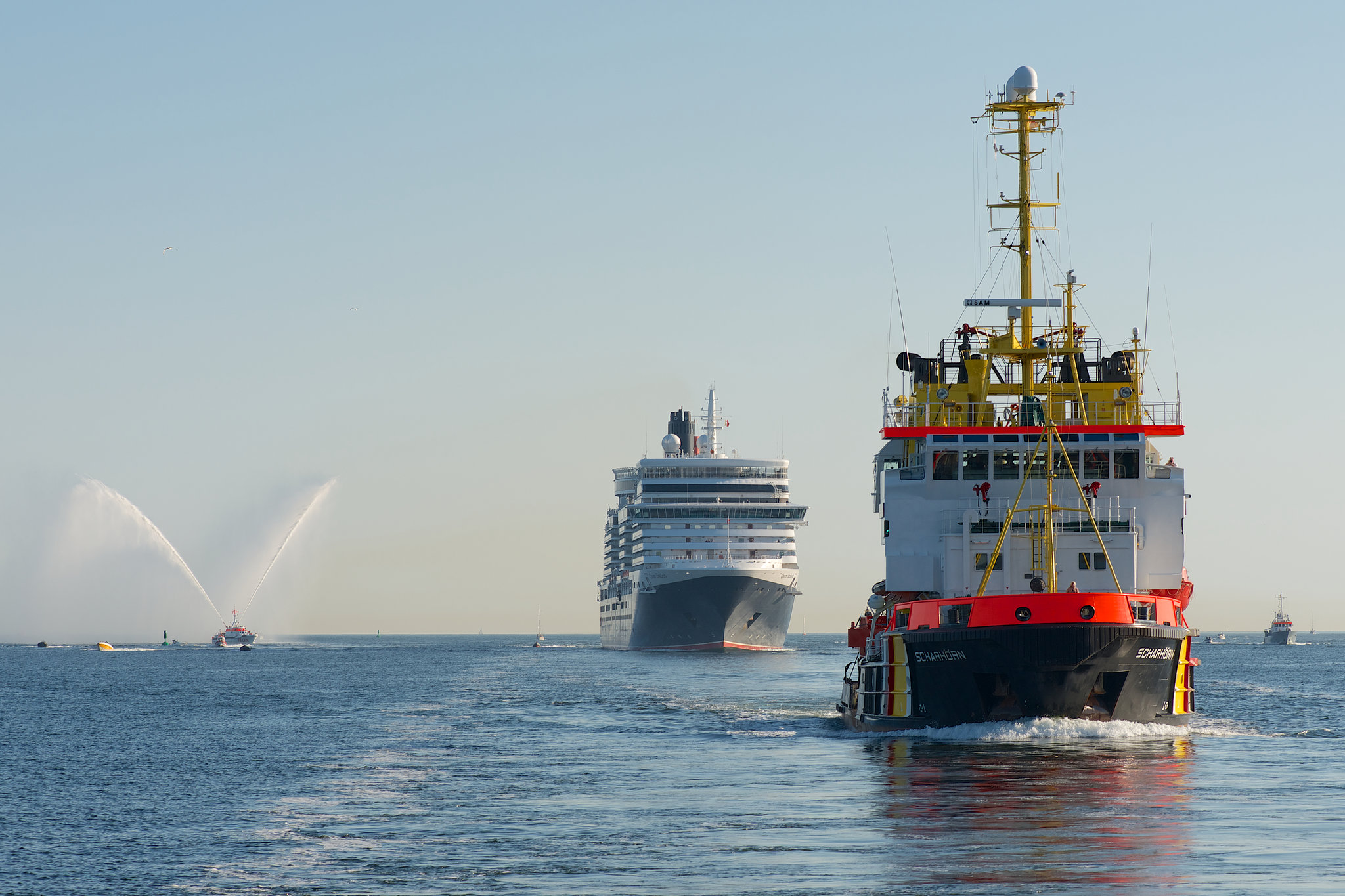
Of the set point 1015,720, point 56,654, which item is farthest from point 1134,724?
point 56,654

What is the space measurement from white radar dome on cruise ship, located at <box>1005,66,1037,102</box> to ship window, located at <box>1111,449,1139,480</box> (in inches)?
488

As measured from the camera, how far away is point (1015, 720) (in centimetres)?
3550

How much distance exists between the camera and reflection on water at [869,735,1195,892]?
19656mm

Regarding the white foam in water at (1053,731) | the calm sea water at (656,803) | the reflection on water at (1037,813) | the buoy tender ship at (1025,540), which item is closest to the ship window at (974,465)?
the buoy tender ship at (1025,540)

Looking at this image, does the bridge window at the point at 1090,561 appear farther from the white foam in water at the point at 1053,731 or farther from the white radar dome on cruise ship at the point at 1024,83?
the white radar dome on cruise ship at the point at 1024,83

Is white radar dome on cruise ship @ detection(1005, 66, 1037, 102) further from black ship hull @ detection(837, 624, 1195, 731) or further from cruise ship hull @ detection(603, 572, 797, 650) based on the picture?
cruise ship hull @ detection(603, 572, 797, 650)

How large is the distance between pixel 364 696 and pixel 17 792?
1476 inches

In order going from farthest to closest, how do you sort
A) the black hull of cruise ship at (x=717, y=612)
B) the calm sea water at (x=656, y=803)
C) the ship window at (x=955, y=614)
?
the black hull of cruise ship at (x=717, y=612), the ship window at (x=955, y=614), the calm sea water at (x=656, y=803)

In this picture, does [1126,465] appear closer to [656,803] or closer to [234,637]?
[656,803]

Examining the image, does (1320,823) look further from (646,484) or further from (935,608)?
(646,484)

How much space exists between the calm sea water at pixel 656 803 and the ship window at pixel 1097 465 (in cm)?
755

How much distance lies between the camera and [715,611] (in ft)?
377

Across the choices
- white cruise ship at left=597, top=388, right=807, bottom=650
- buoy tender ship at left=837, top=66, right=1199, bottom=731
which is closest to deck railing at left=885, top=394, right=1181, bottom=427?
buoy tender ship at left=837, top=66, right=1199, bottom=731

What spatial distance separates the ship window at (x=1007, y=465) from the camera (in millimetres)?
41594
